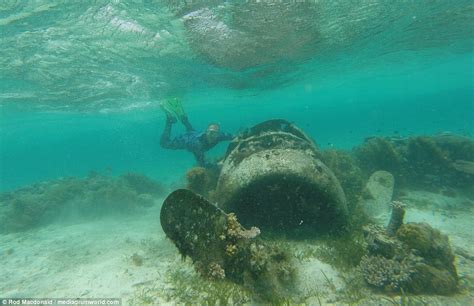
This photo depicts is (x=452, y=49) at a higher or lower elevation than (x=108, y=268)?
higher

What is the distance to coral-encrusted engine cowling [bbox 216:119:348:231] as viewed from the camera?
6262mm

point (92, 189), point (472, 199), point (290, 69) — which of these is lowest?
point (92, 189)

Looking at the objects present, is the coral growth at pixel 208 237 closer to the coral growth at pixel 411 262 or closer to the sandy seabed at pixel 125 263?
the sandy seabed at pixel 125 263

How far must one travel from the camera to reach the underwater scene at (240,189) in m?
4.97

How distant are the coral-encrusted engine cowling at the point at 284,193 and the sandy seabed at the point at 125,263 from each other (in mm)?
1231

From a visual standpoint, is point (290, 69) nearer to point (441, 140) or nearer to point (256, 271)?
point (441, 140)

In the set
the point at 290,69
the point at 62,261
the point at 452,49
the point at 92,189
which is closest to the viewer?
the point at 62,261

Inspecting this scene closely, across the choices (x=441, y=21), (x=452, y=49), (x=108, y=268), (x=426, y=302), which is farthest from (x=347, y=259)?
(x=452, y=49)

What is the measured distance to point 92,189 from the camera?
1895cm

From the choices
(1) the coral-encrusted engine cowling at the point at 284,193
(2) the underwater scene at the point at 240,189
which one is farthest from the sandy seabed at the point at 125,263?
(1) the coral-encrusted engine cowling at the point at 284,193

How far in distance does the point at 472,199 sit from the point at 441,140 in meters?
3.32

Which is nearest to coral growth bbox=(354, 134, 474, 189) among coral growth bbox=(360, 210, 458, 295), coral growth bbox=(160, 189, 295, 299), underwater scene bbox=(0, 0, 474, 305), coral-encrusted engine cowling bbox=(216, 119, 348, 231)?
underwater scene bbox=(0, 0, 474, 305)

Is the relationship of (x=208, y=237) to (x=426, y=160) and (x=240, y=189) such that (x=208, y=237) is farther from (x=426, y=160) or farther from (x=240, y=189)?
(x=426, y=160)

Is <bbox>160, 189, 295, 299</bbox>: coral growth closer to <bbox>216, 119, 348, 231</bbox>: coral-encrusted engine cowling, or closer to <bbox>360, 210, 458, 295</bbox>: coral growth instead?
<bbox>216, 119, 348, 231</bbox>: coral-encrusted engine cowling
